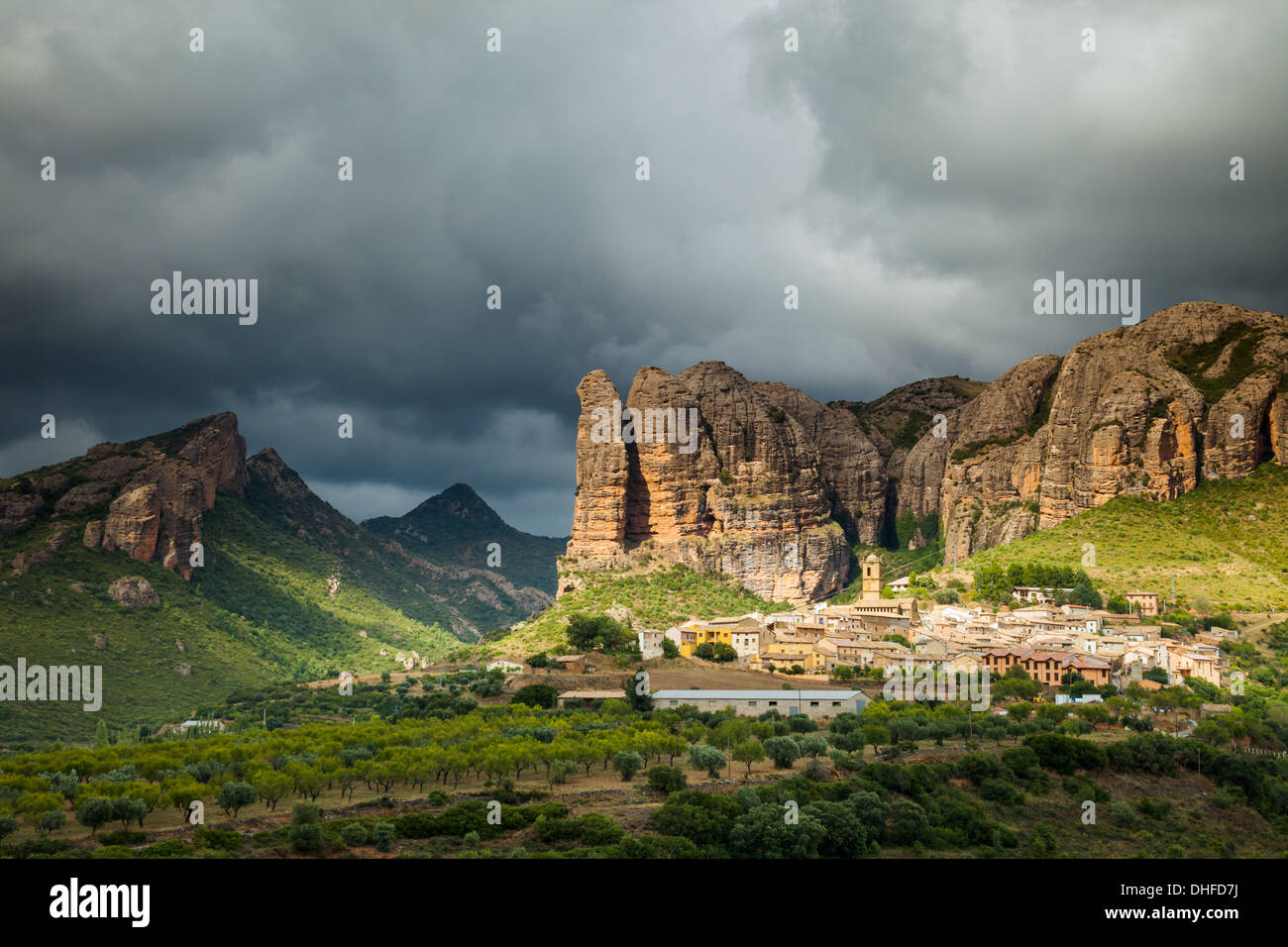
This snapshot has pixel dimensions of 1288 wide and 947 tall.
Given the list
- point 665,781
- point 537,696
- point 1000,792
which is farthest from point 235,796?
point 1000,792

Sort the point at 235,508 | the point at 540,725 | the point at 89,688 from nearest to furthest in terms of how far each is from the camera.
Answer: the point at 540,725, the point at 89,688, the point at 235,508

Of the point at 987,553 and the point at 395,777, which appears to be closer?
the point at 395,777

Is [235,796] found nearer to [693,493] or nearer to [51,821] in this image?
[51,821]

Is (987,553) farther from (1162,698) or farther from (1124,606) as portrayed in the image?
(1162,698)

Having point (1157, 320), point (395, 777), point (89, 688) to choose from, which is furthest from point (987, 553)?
point (89, 688)

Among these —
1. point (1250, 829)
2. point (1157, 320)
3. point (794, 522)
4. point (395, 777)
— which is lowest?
point (1250, 829)
